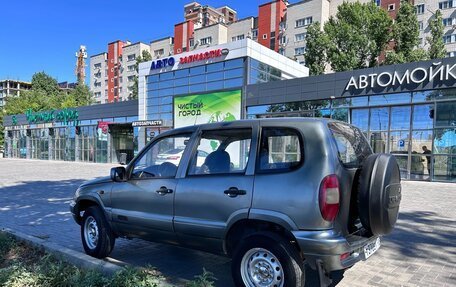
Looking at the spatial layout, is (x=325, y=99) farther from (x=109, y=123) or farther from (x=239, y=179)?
(x=109, y=123)

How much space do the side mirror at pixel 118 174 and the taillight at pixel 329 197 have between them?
8.65ft

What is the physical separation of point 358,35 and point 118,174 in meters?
30.0

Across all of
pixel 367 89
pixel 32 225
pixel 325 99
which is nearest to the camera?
pixel 32 225

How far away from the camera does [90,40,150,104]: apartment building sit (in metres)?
76.8

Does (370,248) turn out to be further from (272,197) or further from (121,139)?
(121,139)

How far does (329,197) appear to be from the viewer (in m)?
3.19

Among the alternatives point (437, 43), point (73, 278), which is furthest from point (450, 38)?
point (73, 278)

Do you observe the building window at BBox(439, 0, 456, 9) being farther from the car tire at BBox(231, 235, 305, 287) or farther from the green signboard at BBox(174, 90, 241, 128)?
the car tire at BBox(231, 235, 305, 287)

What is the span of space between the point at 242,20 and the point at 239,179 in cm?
6115

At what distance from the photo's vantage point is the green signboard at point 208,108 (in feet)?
80.0

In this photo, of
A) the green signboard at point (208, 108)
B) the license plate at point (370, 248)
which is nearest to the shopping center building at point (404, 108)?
the green signboard at point (208, 108)

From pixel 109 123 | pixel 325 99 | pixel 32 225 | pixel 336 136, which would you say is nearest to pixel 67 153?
pixel 109 123

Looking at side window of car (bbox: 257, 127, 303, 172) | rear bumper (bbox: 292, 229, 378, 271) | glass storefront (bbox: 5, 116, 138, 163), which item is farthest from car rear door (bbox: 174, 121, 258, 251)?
glass storefront (bbox: 5, 116, 138, 163)

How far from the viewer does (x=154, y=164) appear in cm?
461
